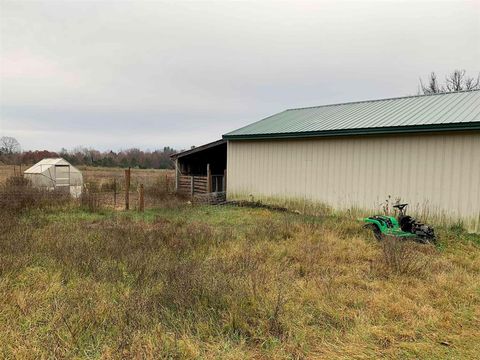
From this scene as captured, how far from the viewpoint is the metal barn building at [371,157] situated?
916cm

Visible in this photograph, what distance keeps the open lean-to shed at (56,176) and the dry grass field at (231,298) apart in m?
12.1

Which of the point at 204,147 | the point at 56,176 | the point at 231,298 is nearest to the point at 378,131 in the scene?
the point at 231,298

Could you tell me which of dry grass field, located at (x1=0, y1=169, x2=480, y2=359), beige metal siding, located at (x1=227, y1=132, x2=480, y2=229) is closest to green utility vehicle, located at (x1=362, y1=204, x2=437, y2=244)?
dry grass field, located at (x1=0, y1=169, x2=480, y2=359)

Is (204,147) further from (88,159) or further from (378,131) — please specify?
(88,159)

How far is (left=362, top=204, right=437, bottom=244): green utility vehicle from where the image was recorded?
755 cm

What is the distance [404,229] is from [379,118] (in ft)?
15.9

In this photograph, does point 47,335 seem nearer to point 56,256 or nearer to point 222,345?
point 222,345

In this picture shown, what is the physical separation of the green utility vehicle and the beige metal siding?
85.6 inches

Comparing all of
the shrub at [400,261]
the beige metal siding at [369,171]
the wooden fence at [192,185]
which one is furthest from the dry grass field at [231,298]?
the wooden fence at [192,185]

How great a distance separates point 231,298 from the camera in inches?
159

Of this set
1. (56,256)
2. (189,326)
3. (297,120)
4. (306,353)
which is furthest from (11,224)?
(297,120)

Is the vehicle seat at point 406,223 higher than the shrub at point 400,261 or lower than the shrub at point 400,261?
higher

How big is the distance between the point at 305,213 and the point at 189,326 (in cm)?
936

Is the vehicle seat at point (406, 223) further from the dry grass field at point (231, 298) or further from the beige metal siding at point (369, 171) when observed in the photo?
the beige metal siding at point (369, 171)
